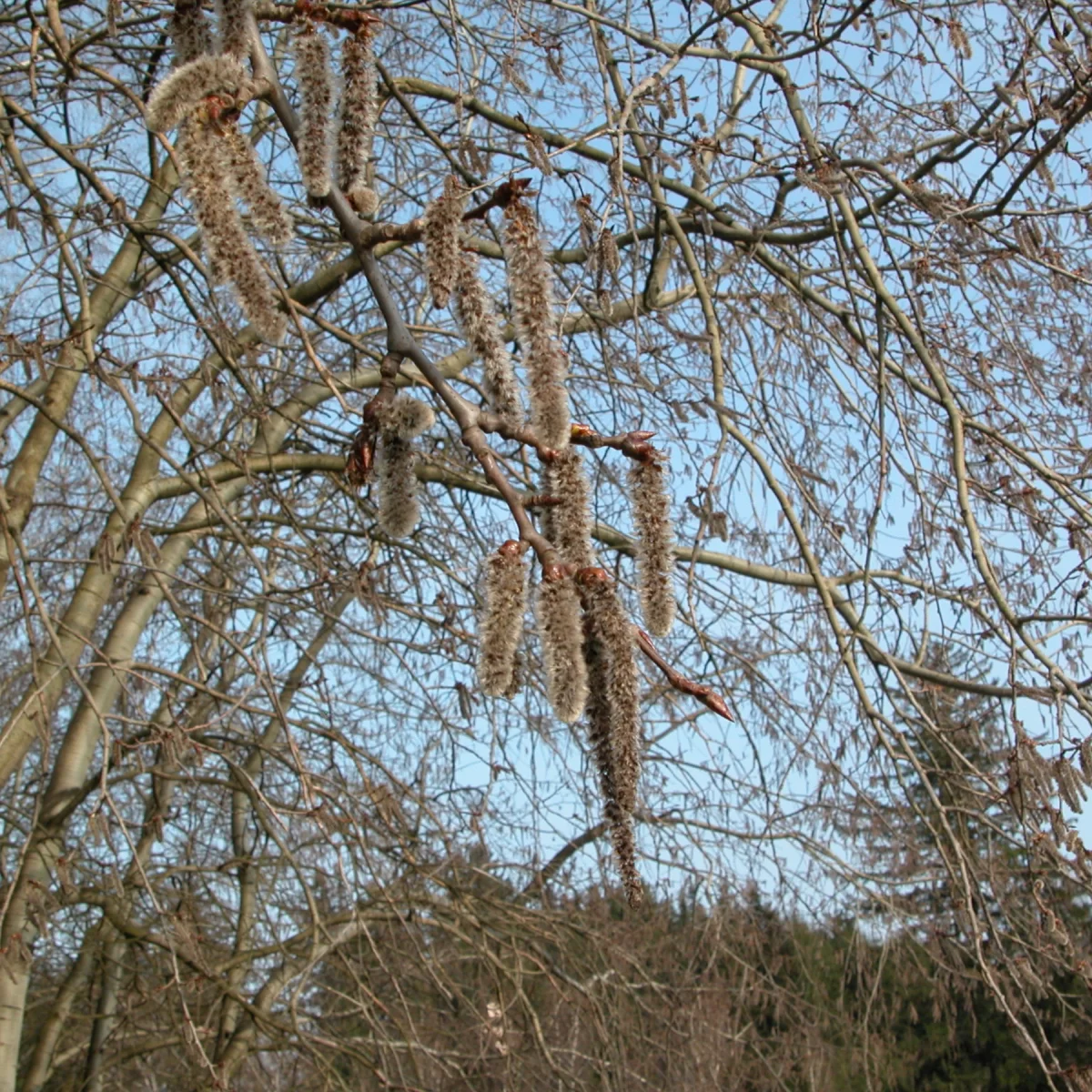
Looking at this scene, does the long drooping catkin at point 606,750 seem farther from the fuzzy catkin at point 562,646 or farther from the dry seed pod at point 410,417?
the dry seed pod at point 410,417

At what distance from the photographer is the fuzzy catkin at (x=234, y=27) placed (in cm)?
170

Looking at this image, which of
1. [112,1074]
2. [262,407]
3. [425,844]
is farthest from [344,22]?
[112,1074]

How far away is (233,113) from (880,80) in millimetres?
3813

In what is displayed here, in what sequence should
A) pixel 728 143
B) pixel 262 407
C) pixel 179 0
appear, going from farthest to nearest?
pixel 728 143 < pixel 262 407 < pixel 179 0

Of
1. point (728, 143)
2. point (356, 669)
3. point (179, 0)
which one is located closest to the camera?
point (179, 0)

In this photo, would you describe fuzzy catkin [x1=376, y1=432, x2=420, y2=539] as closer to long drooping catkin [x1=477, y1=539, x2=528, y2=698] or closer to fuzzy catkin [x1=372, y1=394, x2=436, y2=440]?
fuzzy catkin [x1=372, y1=394, x2=436, y2=440]

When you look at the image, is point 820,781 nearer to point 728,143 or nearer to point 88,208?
point 728,143

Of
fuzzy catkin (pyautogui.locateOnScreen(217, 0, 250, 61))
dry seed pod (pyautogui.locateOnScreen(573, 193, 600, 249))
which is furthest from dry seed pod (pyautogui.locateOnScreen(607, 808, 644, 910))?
dry seed pod (pyautogui.locateOnScreen(573, 193, 600, 249))

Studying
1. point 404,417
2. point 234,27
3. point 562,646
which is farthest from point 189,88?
point 562,646

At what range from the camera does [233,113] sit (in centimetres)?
153

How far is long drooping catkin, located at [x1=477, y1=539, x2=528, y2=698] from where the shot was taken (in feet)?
4.31

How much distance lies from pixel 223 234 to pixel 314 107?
226mm

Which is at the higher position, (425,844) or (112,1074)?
(425,844)

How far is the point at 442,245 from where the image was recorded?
147 centimetres
